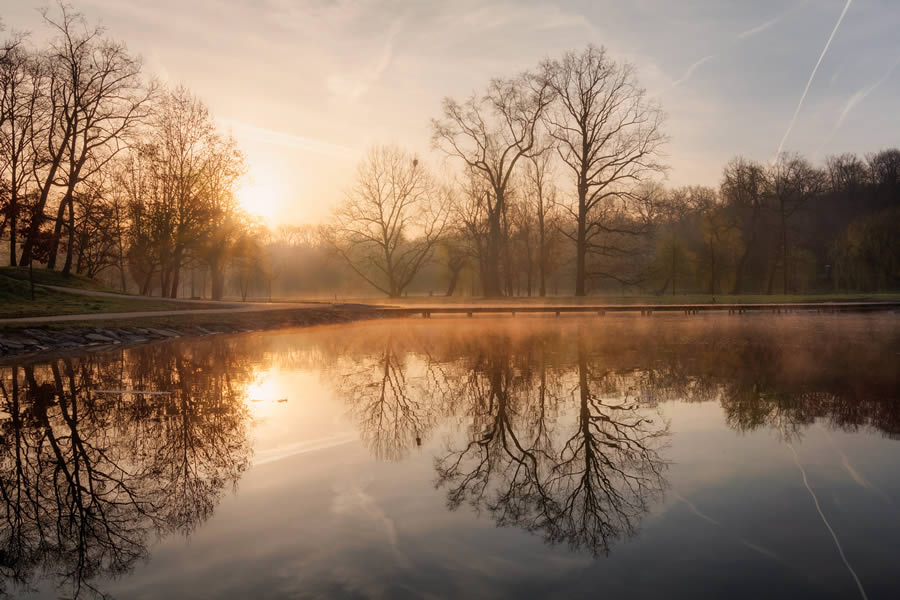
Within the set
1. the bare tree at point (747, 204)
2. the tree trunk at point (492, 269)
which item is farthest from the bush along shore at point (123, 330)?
the bare tree at point (747, 204)

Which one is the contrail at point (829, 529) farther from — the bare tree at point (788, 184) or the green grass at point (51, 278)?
the bare tree at point (788, 184)

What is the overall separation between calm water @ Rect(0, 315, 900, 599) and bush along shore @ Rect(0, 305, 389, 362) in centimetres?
728

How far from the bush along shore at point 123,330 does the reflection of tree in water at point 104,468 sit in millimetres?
7783

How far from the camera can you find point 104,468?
675 centimetres

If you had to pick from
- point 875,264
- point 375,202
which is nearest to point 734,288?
point 875,264

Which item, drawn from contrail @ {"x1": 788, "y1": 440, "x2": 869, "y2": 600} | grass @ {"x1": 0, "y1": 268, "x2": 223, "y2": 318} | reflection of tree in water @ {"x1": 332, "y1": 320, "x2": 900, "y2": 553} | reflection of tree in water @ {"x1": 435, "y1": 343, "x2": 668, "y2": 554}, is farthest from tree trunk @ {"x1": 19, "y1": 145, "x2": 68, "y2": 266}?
contrail @ {"x1": 788, "y1": 440, "x2": 869, "y2": 600}

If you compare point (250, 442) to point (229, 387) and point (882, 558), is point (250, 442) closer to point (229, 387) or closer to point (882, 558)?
point (229, 387)

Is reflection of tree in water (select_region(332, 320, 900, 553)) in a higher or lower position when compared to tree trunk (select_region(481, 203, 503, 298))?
lower

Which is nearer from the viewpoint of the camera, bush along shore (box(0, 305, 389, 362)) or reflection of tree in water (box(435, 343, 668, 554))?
reflection of tree in water (box(435, 343, 668, 554))

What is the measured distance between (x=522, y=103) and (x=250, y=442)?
143 ft

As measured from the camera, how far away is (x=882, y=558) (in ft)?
14.3

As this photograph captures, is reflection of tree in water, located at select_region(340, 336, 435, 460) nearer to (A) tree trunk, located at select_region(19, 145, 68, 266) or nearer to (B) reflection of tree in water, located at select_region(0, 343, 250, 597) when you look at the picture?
(B) reflection of tree in water, located at select_region(0, 343, 250, 597)

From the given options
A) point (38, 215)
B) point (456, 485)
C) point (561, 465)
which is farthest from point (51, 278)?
point (561, 465)

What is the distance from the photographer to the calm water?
168 inches
